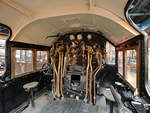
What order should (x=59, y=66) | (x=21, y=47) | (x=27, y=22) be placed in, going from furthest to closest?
(x=59, y=66) < (x=21, y=47) < (x=27, y=22)

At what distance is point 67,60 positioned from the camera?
318cm

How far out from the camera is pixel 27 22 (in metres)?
1.92

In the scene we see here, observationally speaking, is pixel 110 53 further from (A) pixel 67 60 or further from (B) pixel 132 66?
(A) pixel 67 60

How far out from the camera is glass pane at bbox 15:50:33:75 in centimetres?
245

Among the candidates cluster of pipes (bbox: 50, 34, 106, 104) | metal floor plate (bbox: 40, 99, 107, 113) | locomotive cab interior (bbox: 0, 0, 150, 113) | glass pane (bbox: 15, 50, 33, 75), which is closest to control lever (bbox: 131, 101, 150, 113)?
locomotive cab interior (bbox: 0, 0, 150, 113)

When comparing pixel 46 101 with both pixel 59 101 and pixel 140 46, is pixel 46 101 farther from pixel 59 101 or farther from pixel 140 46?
pixel 140 46

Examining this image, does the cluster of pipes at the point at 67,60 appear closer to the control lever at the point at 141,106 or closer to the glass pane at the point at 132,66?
the glass pane at the point at 132,66

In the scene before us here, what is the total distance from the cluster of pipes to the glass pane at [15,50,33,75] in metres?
0.81

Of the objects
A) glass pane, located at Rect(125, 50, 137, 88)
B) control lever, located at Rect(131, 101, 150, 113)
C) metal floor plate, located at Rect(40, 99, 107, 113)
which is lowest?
metal floor plate, located at Rect(40, 99, 107, 113)

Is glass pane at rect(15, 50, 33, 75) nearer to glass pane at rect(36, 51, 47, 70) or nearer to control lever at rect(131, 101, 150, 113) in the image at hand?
glass pane at rect(36, 51, 47, 70)

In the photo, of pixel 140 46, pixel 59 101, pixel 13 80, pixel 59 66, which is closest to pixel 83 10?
pixel 140 46

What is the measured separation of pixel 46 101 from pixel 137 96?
263cm

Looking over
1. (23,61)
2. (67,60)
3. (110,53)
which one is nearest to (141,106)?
(67,60)

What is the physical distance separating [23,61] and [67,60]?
156cm
